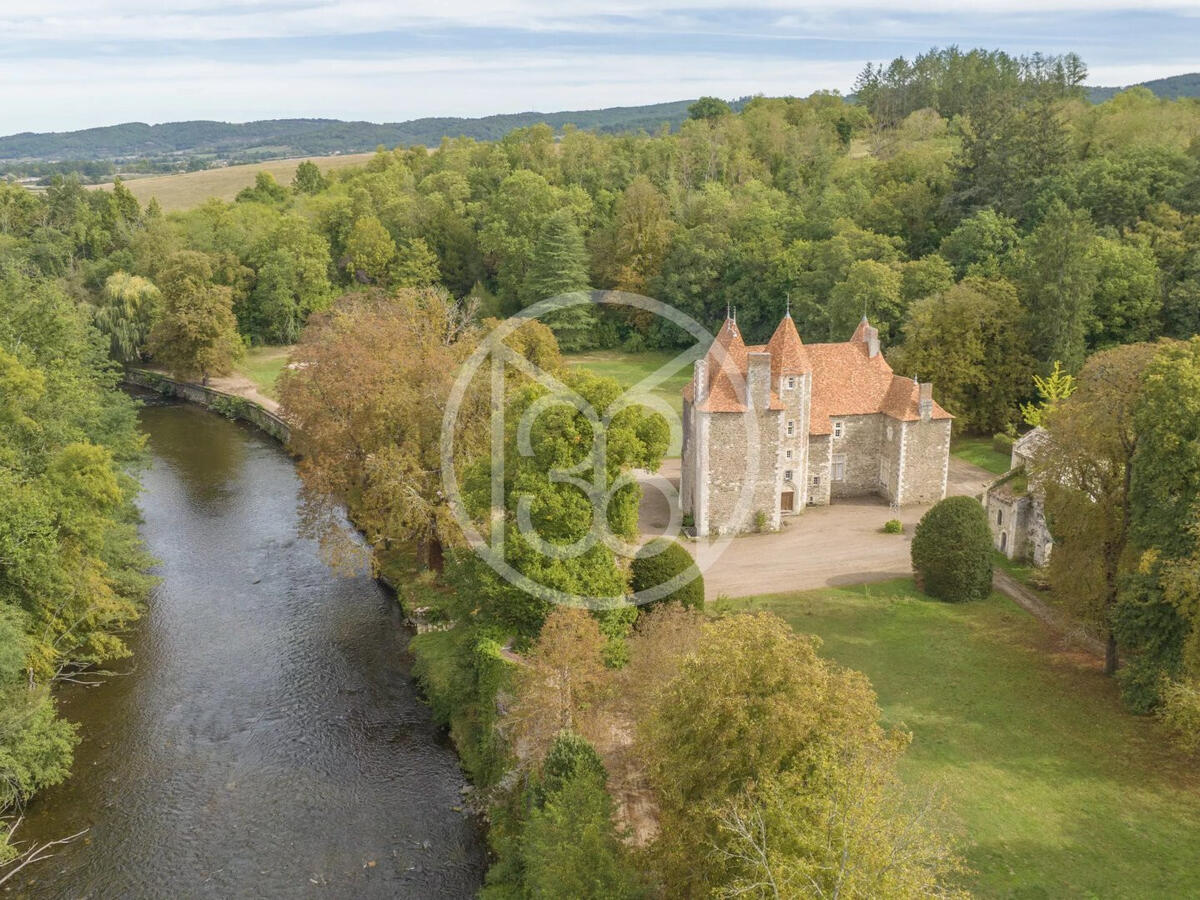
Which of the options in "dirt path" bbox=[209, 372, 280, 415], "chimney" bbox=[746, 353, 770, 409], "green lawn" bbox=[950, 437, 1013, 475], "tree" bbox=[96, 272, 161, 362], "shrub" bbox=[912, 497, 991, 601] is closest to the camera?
"shrub" bbox=[912, 497, 991, 601]

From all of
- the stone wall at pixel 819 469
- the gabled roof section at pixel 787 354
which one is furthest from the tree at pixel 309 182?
the stone wall at pixel 819 469

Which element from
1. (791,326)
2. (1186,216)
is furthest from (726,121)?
(791,326)

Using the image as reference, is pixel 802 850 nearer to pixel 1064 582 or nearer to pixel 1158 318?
pixel 1064 582

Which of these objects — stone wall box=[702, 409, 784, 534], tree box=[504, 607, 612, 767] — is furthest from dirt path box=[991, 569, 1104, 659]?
tree box=[504, 607, 612, 767]

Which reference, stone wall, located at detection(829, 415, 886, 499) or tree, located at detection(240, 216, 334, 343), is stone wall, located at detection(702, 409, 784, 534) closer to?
stone wall, located at detection(829, 415, 886, 499)

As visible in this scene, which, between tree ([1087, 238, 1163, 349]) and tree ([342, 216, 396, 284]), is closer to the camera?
tree ([1087, 238, 1163, 349])

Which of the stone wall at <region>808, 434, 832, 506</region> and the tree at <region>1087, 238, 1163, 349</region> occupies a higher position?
the tree at <region>1087, 238, 1163, 349</region>

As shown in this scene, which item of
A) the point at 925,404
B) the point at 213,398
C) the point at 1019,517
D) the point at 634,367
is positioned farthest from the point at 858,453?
the point at 213,398
